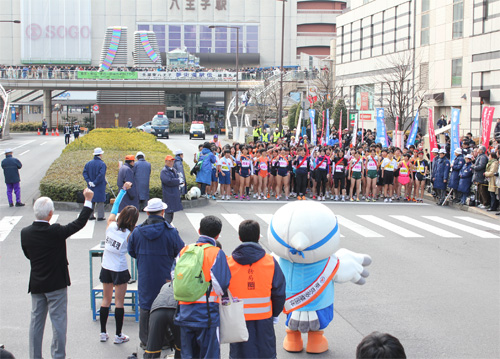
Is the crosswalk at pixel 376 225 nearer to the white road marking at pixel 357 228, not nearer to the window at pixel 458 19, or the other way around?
the white road marking at pixel 357 228

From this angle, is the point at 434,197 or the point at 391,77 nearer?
the point at 434,197

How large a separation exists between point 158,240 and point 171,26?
8638 cm

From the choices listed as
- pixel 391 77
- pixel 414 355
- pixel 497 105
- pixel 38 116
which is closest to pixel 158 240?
pixel 414 355

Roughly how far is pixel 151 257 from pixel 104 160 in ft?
54.2

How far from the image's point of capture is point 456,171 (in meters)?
19.6

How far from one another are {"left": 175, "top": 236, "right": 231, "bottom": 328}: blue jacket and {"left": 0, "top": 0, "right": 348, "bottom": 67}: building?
8460cm

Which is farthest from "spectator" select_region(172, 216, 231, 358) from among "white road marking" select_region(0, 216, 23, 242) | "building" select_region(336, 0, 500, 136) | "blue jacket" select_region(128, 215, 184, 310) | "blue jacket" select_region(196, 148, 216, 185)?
"building" select_region(336, 0, 500, 136)

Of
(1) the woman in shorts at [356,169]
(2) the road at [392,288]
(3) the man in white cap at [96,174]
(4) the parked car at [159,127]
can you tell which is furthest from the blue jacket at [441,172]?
(4) the parked car at [159,127]

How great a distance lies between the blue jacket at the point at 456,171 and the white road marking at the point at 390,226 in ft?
12.3

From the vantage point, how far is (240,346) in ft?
19.5

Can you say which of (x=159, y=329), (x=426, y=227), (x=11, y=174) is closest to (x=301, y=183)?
(x=426, y=227)

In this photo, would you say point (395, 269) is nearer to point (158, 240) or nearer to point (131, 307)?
point (131, 307)

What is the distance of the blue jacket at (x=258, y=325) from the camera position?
5918mm

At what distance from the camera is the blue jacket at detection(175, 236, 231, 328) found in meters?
5.64
